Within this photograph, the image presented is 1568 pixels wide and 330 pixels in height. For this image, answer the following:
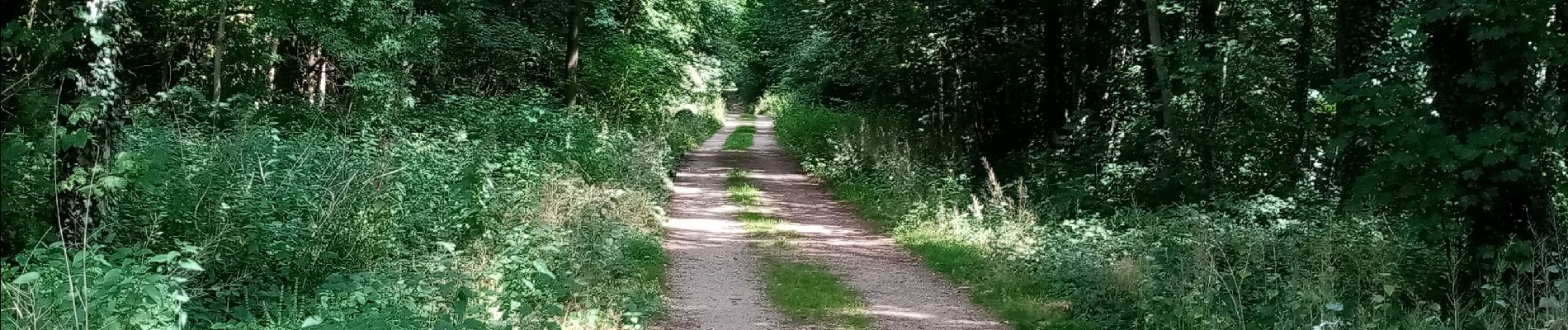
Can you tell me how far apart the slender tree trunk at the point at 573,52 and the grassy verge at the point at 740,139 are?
9.89m

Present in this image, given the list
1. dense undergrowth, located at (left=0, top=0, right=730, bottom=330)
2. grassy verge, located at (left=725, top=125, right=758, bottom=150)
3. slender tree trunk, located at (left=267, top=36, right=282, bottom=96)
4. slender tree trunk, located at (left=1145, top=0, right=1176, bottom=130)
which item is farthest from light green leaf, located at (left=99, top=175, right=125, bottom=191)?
grassy verge, located at (left=725, top=125, right=758, bottom=150)

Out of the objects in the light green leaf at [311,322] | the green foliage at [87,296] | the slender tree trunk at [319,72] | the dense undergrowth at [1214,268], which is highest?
the slender tree trunk at [319,72]

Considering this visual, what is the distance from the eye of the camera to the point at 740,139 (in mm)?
32281

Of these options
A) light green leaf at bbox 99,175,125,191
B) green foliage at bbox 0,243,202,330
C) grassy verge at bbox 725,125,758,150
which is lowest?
grassy verge at bbox 725,125,758,150

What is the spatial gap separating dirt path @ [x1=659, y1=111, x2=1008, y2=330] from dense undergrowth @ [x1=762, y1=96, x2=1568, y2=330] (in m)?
0.34

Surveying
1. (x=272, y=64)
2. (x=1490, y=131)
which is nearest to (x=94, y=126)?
(x=1490, y=131)

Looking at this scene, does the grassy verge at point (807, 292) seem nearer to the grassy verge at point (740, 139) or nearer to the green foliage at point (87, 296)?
the green foliage at point (87, 296)

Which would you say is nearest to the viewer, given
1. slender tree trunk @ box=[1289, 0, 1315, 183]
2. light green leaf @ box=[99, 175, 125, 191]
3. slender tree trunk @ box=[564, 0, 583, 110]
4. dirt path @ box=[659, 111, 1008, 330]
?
light green leaf @ box=[99, 175, 125, 191]

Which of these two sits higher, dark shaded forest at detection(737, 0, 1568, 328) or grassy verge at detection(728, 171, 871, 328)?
dark shaded forest at detection(737, 0, 1568, 328)

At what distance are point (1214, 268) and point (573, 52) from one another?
14458 mm

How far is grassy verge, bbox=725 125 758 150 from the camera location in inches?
1150

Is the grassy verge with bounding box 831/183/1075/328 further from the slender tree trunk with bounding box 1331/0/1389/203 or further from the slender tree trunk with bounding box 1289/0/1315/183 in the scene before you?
the slender tree trunk with bounding box 1289/0/1315/183

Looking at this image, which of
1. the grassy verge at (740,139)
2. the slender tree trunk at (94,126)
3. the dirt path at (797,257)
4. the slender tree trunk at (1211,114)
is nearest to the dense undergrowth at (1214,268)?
the dirt path at (797,257)

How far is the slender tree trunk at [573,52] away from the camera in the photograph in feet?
60.3
